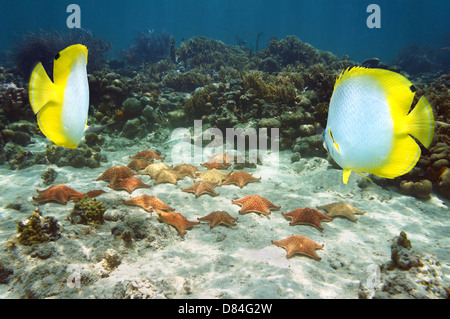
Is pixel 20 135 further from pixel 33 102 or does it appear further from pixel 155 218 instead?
pixel 33 102

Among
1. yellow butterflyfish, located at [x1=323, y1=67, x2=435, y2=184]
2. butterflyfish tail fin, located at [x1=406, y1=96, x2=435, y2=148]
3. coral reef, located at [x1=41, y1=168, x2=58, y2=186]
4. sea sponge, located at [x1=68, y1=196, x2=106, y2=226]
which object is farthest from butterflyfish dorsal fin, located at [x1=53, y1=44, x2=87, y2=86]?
coral reef, located at [x1=41, y1=168, x2=58, y2=186]

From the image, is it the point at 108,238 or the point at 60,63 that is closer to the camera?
the point at 60,63

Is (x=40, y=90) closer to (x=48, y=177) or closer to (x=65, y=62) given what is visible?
(x=65, y=62)

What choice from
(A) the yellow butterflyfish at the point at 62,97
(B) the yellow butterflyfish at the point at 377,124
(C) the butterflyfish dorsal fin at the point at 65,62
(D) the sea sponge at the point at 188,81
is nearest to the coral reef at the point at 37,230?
(A) the yellow butterflyfish at the point at 62,97

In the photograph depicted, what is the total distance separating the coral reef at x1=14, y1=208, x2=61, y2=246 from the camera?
302 cm

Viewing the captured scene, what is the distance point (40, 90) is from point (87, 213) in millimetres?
3175

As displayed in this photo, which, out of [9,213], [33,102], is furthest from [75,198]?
[33,102]

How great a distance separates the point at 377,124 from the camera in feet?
4.01

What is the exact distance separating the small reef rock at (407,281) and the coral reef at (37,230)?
4.05m

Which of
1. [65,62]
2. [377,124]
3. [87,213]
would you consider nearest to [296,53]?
[87,213]

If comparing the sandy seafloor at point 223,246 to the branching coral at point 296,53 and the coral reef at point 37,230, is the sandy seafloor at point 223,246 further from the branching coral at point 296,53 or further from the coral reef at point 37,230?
the branching coral at point 296,53

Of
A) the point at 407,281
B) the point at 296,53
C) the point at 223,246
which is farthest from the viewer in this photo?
the point at 296,53

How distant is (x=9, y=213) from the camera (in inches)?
160

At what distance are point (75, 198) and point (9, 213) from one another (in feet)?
3.37
